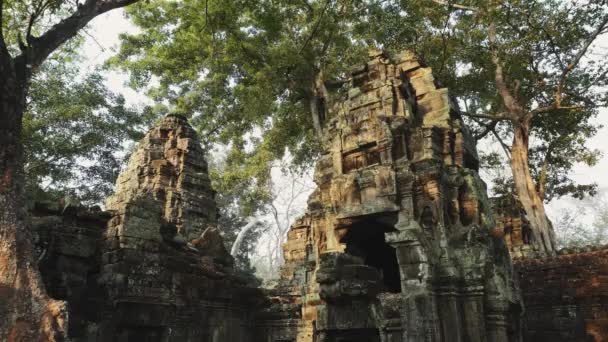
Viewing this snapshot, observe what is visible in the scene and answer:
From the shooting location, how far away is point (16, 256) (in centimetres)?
466

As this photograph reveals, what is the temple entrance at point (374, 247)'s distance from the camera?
883 cm

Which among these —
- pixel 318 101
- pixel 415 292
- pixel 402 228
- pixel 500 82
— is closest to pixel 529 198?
pixel 500 82

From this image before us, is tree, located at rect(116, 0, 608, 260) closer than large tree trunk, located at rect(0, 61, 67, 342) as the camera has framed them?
No

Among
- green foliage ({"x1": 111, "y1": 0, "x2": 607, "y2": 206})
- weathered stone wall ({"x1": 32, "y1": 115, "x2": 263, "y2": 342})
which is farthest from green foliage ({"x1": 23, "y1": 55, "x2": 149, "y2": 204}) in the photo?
weathered stone wall ({"x1": 32, "y1": 115, "x2": 263, "y2": 342})

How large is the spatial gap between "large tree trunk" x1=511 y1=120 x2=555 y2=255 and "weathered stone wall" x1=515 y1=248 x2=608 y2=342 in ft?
6.65

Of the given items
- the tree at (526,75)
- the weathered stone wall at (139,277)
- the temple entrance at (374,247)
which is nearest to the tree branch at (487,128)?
the tree at (526,75)

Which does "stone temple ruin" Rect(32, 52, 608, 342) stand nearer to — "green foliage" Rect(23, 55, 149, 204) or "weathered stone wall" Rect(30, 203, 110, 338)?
"weathered stone wall" Rect(30, 203, 110, 338)

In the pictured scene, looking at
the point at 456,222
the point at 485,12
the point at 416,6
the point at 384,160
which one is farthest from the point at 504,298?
the point at 416,6

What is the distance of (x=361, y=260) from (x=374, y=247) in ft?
8.20

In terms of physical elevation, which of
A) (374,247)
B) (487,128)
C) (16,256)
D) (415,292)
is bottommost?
(415,292)

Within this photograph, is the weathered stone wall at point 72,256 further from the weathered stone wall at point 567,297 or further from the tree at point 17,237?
the weathered stone wall at point 567,297

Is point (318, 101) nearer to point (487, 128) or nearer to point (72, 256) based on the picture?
point (487, 128)

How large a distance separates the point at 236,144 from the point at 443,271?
12.7m

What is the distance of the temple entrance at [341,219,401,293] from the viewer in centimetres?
883
